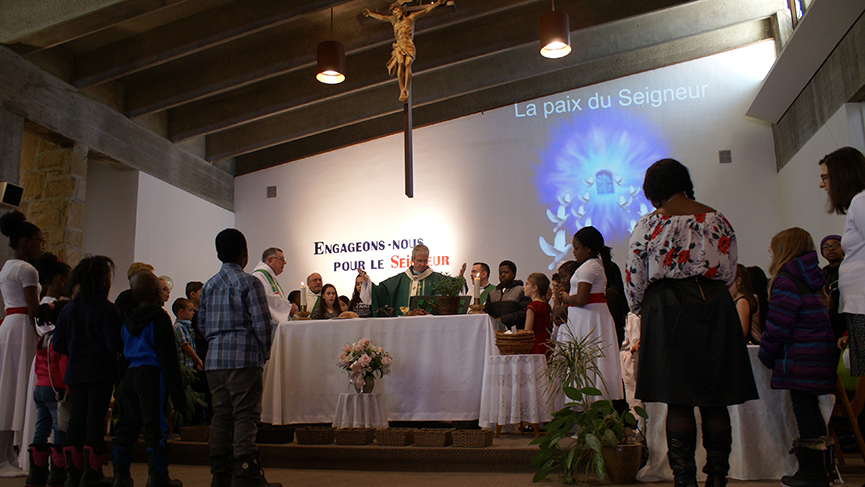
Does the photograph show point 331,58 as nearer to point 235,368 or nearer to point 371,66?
point 371,66

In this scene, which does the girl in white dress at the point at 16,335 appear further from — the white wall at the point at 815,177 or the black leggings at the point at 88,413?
the white wall at the point at 815,177

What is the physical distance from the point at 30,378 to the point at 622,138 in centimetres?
680

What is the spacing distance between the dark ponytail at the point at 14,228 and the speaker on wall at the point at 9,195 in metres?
2.15

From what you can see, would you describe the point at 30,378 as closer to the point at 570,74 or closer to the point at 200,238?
the point at 200,238

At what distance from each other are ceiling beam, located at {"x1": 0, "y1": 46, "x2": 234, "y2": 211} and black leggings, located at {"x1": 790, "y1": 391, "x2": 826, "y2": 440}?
6.44 m

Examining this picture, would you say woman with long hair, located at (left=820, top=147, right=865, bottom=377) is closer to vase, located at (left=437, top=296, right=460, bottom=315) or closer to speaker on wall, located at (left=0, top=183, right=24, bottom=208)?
vase, located at (left=437, top=296, right=460, bottom=315)

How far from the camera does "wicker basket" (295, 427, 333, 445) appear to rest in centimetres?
405

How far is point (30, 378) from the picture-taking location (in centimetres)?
362

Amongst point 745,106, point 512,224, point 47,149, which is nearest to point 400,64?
point 512,224

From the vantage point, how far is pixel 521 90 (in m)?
8.58

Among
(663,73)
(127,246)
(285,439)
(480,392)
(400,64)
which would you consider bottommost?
(285,439)

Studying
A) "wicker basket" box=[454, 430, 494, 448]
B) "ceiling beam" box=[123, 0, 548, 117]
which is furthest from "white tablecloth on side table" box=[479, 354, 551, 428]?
"ceiling beam" box=[123, 0, 548, 117]

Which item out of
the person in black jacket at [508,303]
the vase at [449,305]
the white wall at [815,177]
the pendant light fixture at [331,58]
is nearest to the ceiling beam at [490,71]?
the pendant light fixture at [331,58]

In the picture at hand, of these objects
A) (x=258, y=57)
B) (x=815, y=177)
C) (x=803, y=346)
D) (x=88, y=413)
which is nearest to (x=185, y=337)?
(x=88, y=413)
